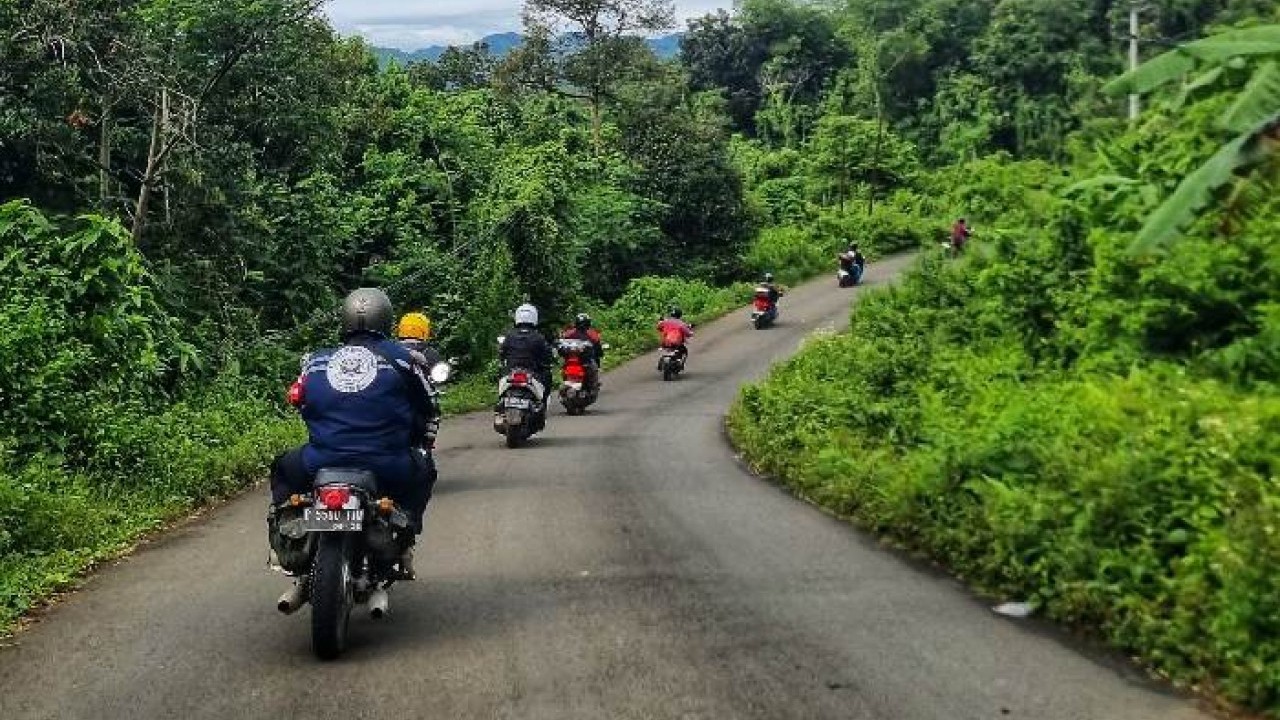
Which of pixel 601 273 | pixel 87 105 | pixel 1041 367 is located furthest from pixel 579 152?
pixel 1041 367

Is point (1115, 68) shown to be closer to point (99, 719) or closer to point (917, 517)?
point (917, 517)

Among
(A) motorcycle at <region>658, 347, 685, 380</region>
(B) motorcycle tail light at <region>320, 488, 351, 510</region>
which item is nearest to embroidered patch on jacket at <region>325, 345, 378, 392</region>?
(B) motorcycle tail light at <region>320, 488, 351, 510</region>

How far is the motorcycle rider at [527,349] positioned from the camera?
17.8 metres

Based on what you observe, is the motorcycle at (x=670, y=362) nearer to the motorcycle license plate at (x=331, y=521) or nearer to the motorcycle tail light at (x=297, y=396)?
the motorcycle tail light at (x=297, y=396)

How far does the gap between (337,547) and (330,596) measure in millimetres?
270

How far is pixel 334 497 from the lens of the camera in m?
6.60

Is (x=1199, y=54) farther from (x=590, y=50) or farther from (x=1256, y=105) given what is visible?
(x=590, y=50)

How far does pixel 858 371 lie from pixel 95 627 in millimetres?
9892

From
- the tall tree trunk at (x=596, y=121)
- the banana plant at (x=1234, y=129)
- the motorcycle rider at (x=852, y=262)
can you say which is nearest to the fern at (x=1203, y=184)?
the banana plant at (x=1234, y=129)

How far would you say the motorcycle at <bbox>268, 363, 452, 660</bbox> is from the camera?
21.1ft

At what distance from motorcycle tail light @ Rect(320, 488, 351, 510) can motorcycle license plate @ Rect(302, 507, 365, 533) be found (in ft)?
0.10

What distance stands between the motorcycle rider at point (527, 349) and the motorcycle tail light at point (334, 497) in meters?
11.1

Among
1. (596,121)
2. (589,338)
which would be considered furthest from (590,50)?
(589,338)

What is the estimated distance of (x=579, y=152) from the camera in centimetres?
3819
